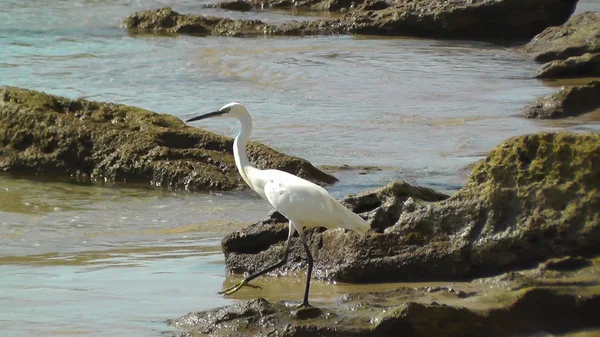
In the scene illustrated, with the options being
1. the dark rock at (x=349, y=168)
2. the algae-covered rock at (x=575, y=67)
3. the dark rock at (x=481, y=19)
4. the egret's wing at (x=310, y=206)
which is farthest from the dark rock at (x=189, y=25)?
the egret's wing at (x=310, y=206)

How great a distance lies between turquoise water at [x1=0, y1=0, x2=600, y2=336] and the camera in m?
5.86

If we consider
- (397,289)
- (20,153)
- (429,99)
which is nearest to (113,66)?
(429,99)

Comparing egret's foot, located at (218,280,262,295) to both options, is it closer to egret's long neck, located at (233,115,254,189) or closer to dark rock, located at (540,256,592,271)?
egret's long neck, located at (233,115,254,189)

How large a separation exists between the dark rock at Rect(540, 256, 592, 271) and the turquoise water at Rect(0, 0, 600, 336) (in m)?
1.78

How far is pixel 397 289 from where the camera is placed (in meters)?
5.23

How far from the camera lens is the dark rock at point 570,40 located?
Answer: 1543 centimetres

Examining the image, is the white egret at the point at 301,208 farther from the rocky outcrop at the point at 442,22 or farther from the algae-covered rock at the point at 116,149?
the rocky outcrop at the point at 442,22

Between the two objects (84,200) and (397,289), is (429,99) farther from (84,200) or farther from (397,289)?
(397,289)

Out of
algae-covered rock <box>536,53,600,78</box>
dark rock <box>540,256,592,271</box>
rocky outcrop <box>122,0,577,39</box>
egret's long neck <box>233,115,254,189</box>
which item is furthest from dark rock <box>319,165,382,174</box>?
rocky outcrop <box>122,0,577,39</box>

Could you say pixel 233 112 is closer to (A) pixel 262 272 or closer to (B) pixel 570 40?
(A) pixel 262 272

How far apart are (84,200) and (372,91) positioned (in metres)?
6.19

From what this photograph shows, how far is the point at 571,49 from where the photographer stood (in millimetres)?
15570

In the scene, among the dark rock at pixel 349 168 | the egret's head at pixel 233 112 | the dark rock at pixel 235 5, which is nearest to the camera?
the egret's head at pixel 233 112

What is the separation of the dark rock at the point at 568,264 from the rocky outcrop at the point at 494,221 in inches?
4.2
